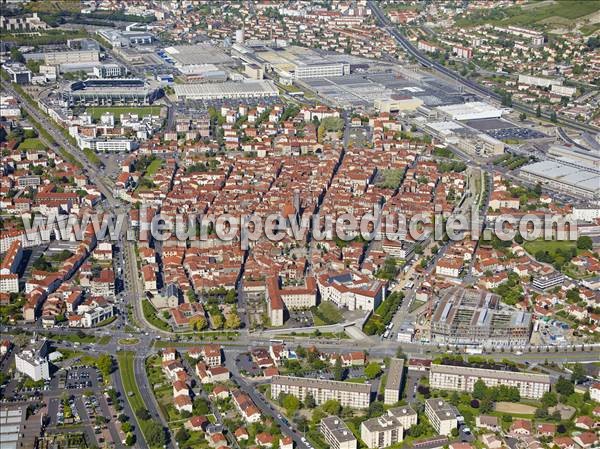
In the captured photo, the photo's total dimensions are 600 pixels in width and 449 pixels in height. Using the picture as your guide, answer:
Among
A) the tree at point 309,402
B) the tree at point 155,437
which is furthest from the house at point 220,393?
the tree at point 155,437

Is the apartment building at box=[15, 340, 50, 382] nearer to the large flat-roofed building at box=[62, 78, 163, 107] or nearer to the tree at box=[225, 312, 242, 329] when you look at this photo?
the tree at box=[225, 312, 242, 329]

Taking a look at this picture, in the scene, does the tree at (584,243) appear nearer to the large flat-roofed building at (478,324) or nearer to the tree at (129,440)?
the large flat-roofed building at (478,324)

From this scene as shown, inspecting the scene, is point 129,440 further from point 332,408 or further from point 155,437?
point 332,408

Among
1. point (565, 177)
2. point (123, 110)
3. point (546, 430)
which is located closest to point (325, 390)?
point (546, 430)

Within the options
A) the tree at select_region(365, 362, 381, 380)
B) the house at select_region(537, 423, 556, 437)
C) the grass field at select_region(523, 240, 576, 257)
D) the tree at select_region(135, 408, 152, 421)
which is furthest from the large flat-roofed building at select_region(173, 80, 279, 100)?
the house at select_region(537, 423, 556, 437)


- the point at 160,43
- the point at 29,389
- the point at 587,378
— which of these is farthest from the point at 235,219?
the point at 160,43

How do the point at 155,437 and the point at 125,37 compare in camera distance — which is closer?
the point at 155,437
